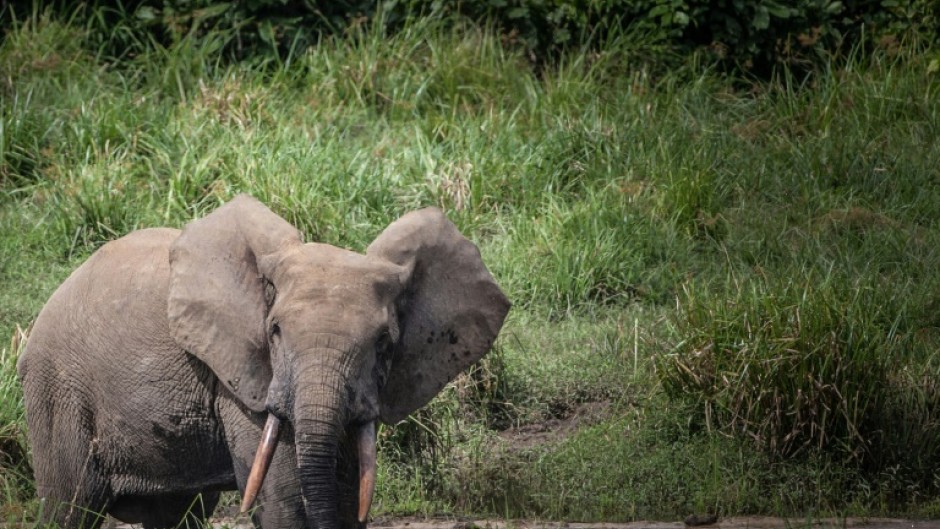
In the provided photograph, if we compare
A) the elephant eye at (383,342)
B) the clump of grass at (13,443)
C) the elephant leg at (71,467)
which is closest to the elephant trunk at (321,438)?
the elephant eye at (383,342)

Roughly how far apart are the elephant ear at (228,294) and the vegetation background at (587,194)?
167 centimetres

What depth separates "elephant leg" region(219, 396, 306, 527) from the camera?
4934 mm

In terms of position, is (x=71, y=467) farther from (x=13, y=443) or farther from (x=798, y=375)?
(x=798, y=375)

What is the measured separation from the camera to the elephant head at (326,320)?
15.2 ft

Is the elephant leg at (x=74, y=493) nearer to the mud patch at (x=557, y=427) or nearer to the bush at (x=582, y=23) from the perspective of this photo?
the mud patch at (x=557, y=427)

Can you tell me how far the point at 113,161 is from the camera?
966 centimetres

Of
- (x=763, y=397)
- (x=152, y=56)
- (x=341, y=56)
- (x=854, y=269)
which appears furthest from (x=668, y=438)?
(x=152, y=56)

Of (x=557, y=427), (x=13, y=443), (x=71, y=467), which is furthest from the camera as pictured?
(x=557, y=427)

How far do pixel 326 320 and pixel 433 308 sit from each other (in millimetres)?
678

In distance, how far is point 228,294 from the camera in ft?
16.8

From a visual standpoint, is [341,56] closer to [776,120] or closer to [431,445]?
[776,120]

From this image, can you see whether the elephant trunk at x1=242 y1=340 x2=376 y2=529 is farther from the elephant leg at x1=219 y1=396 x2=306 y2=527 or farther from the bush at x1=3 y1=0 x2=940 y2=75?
the bush at x1=3 y1=0 x2=940 y2=75

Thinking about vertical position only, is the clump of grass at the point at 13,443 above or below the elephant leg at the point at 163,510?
below

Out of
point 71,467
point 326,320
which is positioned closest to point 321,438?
point 326,320
